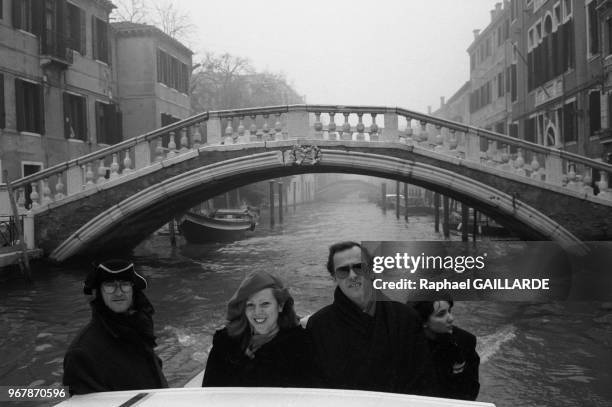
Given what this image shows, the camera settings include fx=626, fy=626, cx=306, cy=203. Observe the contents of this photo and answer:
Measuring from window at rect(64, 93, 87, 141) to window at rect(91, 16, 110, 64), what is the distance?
3.94 feet

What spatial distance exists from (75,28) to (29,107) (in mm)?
2131

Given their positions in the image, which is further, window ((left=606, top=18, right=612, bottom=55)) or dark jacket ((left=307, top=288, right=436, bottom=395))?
window ((left=606, top=18, right=612, bottom=55))

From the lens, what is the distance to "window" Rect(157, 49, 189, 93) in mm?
15711

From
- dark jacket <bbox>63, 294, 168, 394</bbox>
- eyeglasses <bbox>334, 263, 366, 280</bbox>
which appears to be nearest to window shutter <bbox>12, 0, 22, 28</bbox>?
dark jacket <bbox>63, 294, 168, 394</bbox>

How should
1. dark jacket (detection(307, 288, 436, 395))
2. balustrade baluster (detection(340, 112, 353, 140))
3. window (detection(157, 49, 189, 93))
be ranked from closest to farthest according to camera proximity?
1. dark jacket (detection(307, 288, 436, 395))
2. balustrade baluster (detection(340, 112, 353, 140))
3. window (detection(157, 49, 189, 93))

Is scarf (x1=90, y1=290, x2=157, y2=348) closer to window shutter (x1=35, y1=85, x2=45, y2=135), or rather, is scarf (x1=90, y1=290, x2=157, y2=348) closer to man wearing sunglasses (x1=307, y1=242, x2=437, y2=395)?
man wearing sunglasses (x1=307, y1=242, x2=437, y2=395)

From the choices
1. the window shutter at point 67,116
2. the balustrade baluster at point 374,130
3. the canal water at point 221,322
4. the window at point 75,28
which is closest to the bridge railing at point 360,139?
the balustrade baluster at point 374,130

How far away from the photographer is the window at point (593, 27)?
10.5 m

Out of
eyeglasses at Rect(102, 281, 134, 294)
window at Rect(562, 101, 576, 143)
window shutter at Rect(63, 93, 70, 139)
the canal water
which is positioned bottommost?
the canal water

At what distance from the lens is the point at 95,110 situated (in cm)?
1348

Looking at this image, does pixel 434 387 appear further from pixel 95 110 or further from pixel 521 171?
pixel 95 110

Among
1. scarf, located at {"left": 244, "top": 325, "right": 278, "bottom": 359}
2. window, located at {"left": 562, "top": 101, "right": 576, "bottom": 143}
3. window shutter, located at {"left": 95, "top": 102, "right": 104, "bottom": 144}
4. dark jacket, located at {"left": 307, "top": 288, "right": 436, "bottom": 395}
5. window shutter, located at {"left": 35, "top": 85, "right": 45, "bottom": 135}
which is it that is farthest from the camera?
window shutter, located at {"left": 95, "top": 102, "right": 104, "bottom": 144}

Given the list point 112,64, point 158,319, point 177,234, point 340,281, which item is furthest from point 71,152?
point 340,281

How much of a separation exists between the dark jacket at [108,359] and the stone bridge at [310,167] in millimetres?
6915
